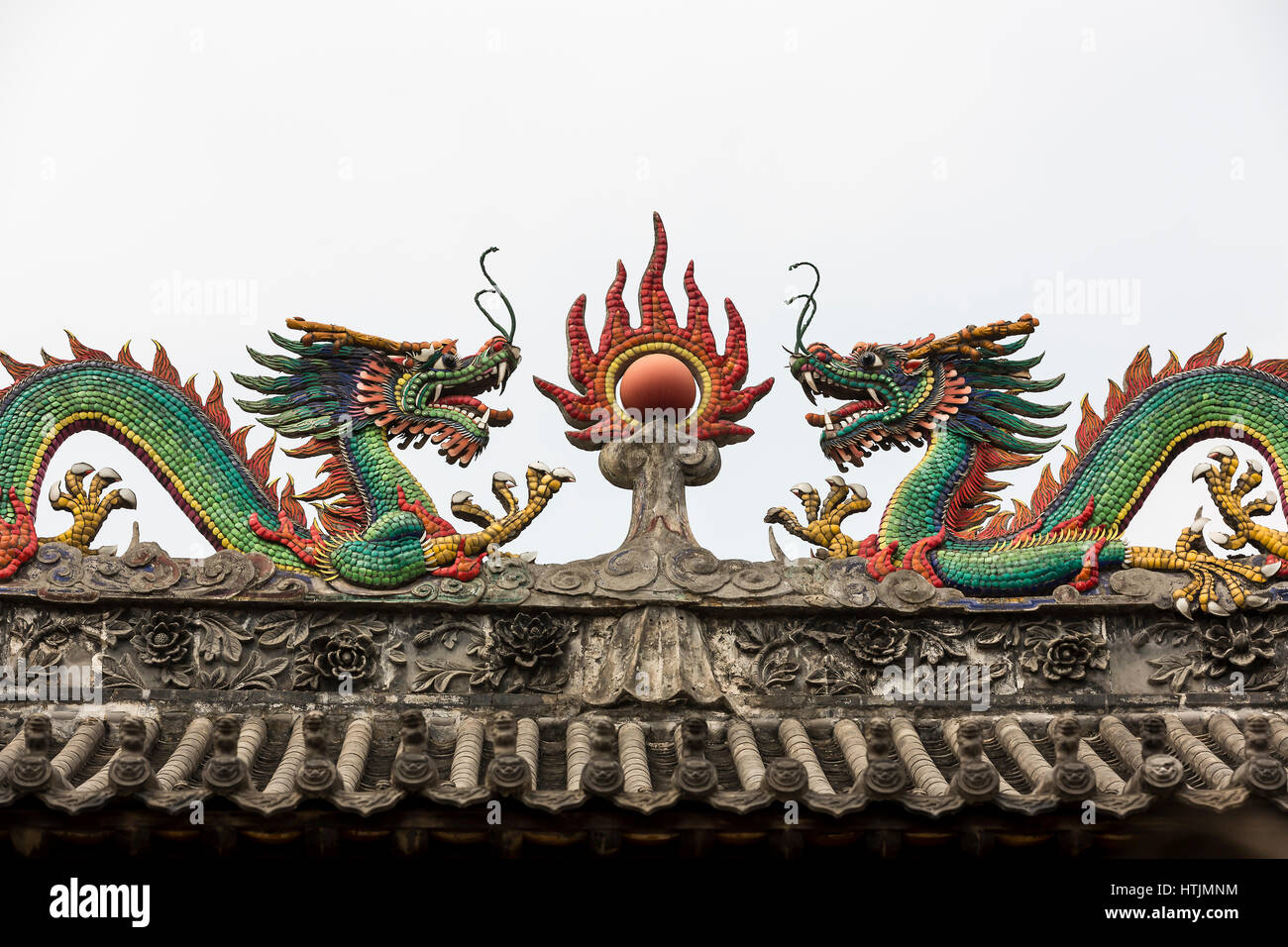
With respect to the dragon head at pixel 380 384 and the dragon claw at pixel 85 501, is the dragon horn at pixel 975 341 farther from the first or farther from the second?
the dragon claw at pixel 85 501

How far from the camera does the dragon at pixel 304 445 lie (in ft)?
31.9

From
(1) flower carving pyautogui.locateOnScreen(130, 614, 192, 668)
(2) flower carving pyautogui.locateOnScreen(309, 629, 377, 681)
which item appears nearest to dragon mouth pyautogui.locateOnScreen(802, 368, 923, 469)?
(2) flower carving pyautogui.locateOnScreen(309, 629, 377, 681)

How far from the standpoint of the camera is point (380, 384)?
10.3 meters

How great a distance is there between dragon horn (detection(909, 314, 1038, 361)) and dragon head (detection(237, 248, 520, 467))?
234 cm

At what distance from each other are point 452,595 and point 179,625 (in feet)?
4.62

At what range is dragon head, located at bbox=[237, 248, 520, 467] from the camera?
10188mm

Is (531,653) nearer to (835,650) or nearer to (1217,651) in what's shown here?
(835,650)

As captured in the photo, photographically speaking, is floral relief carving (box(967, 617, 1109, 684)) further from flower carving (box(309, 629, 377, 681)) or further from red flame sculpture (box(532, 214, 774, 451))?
flower carving (box(309, 629, 377, 681))

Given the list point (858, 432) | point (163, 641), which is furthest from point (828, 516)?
point (163, 641)

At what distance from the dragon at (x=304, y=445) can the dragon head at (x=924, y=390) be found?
1602 mm

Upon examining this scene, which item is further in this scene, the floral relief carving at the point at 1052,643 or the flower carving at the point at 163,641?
the floral relief carving at the point at 1052,643

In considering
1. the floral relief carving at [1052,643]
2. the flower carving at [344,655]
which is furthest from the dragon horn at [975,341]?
the flower carving at [344,655]

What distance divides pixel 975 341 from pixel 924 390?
429 millimetres
